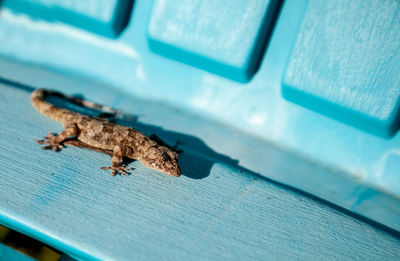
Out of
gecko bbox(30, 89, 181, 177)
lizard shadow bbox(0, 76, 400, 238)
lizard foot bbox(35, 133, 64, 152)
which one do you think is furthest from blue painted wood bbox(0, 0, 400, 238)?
lizard foot bbox(35, 133, 64, 152)

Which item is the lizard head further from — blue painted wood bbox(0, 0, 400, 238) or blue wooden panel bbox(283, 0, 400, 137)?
blue wooden panel bbox(283, 0, 400, 137)

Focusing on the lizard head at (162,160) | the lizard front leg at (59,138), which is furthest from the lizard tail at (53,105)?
the lizard head at (162,160)

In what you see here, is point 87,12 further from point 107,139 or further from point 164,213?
point 164,213

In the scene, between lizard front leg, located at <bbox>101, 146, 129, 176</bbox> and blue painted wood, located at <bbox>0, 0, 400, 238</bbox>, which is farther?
blue painted wood, located at <bbox>0, 0, 400, 238</bbox>

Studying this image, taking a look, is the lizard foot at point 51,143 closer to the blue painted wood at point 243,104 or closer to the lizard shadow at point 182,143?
the lizard shadow at point 182,143

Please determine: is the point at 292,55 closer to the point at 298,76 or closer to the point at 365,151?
the point at 298,76

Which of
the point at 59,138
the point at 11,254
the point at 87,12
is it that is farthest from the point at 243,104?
the point at 11,254
